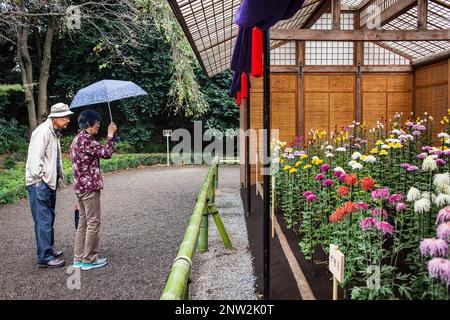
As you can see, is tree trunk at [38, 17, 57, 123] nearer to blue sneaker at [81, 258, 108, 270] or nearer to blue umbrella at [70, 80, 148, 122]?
blue umbrella at [70, 80, 148, 122]

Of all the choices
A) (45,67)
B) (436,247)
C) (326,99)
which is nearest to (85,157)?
(436,247)

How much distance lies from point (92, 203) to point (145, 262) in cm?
98

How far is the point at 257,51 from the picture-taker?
3096 mm

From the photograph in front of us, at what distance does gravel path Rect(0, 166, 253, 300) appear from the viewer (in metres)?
4.07

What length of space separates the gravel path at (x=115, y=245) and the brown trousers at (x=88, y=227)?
0.66ft

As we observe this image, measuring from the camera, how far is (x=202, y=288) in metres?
4.06

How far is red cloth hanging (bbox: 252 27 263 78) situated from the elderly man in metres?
2.53

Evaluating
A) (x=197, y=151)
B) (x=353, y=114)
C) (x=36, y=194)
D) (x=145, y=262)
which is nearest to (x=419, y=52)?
(x=353, y=114)

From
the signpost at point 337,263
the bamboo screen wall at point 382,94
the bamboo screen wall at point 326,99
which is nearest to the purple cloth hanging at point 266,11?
the signpost at point 337,263

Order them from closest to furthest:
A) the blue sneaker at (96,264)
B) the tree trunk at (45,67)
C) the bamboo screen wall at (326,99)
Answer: the blue sneaker at (96,264), the bamboo screen wall at (326,99), the tree trunk at (45,67)

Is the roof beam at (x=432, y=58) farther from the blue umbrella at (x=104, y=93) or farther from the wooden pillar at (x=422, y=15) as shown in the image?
the blue umbrella at (x=104, y=93)

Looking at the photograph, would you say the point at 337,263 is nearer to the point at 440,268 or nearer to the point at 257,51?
the point at 440,268

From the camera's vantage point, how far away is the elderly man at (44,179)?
459cm

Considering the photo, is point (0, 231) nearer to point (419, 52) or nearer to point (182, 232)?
point (182, 232)
